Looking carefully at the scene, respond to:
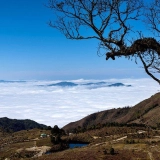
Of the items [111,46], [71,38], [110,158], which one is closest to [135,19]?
[111,46]

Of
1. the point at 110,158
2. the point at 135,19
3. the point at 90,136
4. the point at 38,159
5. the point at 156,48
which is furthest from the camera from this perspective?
the point at 90,136

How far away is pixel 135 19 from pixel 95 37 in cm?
237

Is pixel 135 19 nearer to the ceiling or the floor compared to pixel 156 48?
nearer to the ceiling

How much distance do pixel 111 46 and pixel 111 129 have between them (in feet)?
276

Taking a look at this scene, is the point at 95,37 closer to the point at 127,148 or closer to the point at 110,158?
the point at 110,158

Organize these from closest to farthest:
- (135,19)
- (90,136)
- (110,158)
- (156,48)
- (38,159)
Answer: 1. (156,48)
2. (135,19)
3. (110,158)
4. (38,159)
5. (90,136)

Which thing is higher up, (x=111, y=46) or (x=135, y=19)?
(x=135, y=19)

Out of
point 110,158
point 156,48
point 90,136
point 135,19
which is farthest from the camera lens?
point 90,136

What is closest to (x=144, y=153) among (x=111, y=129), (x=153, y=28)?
(x=153, y=28)

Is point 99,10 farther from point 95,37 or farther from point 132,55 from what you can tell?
point 132,55

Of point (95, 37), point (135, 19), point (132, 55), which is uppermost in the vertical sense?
point (135, 19)

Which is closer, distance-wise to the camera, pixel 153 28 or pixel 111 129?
pixel 153 28

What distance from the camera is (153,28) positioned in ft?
46.8

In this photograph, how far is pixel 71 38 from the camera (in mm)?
14336
